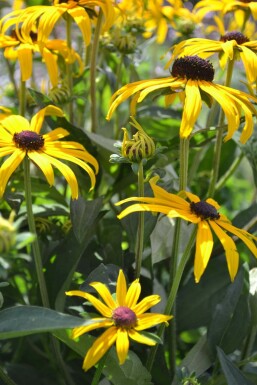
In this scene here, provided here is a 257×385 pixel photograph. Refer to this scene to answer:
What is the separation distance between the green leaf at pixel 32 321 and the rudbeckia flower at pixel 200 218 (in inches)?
4.3

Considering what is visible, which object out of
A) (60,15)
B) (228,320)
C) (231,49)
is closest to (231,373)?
(228,320)

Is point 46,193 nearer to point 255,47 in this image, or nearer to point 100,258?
point 100,258

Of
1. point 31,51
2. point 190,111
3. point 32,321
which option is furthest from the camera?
point 31,51

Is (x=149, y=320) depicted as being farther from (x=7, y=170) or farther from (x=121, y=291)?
(x=7, y=170)

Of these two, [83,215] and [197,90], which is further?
[83,215]

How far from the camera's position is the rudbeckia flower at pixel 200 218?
25.5 inches

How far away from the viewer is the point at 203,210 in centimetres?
69

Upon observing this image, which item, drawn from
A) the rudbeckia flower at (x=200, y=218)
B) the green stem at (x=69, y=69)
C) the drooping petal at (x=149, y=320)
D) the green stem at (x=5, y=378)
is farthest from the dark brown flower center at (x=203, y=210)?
the green stem at (x=69, y=69)

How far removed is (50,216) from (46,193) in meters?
0.03

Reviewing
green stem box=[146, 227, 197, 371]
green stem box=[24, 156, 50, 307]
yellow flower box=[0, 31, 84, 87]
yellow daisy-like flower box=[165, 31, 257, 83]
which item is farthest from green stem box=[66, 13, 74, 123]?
green stem box=[146, 227, 197, 371]

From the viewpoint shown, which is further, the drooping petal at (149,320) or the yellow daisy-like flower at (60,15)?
the yellow daisy-like flower at (60,15)

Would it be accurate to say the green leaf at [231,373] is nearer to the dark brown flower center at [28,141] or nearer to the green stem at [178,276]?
the green stem at [178,276]

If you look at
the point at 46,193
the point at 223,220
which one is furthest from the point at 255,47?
the point at 46,193

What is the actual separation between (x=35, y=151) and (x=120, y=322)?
21cm
